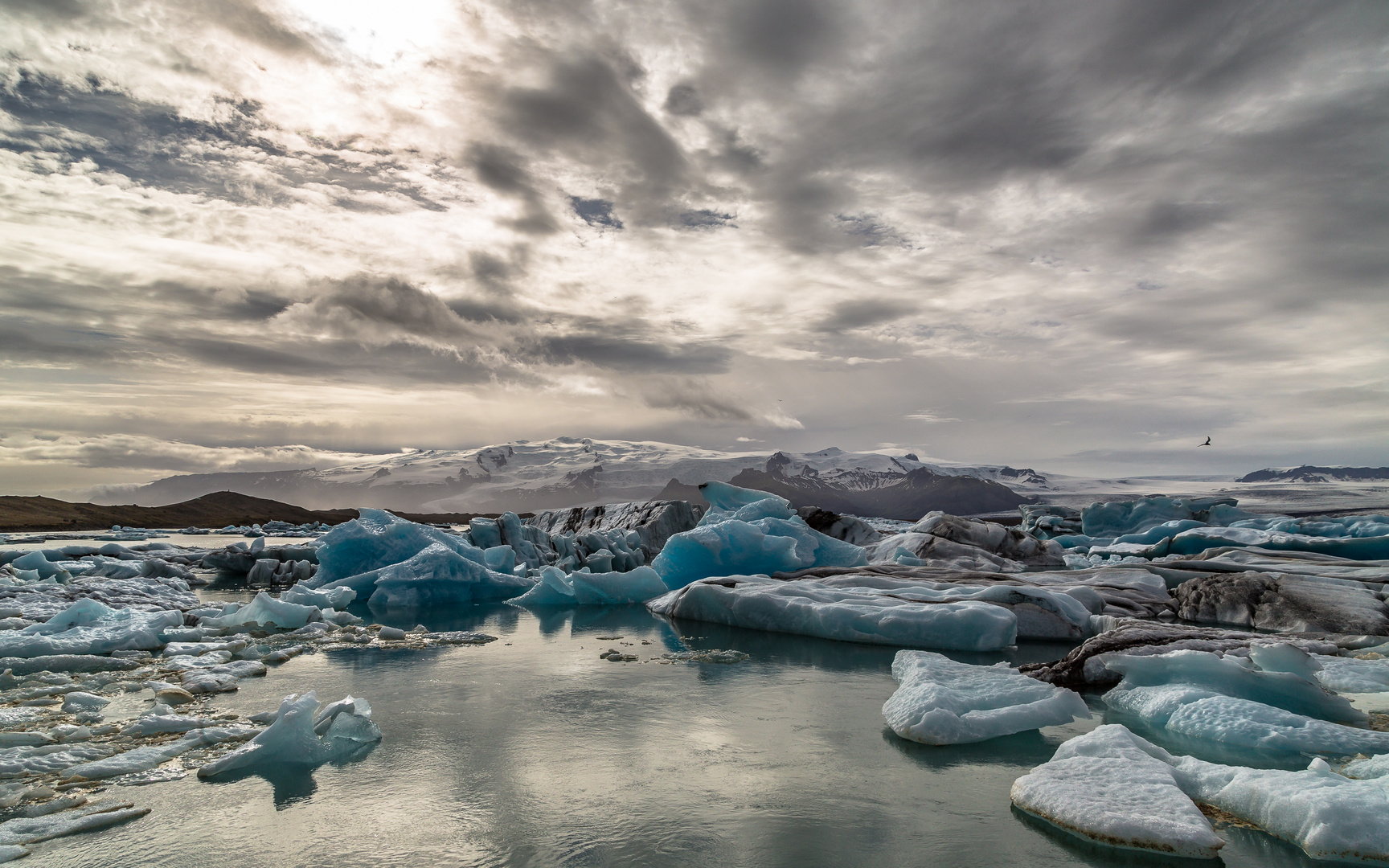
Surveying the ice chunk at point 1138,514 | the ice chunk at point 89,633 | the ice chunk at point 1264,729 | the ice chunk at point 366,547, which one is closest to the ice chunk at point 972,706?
the ice chunk at point 1264,729

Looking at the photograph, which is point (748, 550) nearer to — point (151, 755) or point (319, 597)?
point (319, 597)

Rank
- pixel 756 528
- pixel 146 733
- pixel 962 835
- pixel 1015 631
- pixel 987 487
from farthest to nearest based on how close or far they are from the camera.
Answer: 1. pixel 987 487
2. pixel 756 528
3. pixel 1015 631
4. pixel 146 733
5. pixel 962 835

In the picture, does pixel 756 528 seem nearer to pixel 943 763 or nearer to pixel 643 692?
pixel 643 692

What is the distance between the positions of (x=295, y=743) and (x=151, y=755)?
2.98 ft

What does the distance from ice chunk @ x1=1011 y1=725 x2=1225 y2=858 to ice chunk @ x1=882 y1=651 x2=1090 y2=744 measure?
847 millimetres

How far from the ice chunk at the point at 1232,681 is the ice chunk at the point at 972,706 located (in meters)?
1.05

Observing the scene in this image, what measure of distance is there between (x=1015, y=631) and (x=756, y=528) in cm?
654

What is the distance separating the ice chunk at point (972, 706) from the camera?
5141 mm

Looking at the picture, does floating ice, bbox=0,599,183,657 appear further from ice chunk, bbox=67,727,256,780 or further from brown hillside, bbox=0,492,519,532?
brown hillside, bbox=0,492,519,532

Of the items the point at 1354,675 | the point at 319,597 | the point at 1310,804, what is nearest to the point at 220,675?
the point at 319,597

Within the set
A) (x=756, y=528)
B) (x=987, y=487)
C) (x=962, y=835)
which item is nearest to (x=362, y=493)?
(x=987, y=487)

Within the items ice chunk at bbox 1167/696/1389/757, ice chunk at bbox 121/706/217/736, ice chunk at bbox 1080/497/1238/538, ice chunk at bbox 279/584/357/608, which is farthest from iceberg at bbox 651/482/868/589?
ice chunk at bbox 1080/497/1238/538

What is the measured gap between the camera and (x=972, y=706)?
18.1 ft

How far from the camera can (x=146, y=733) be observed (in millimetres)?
5012
